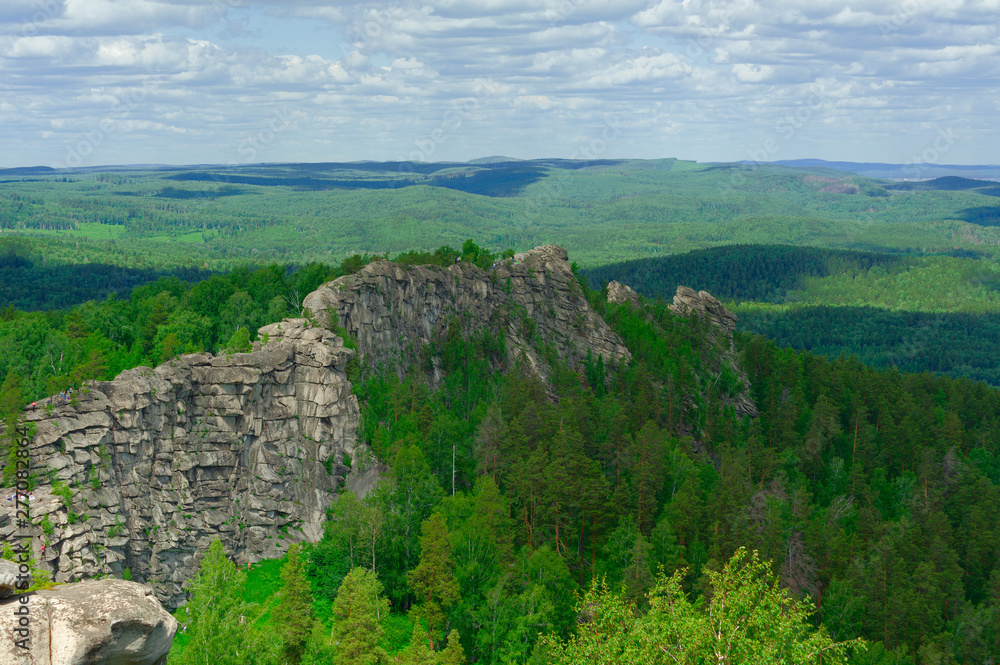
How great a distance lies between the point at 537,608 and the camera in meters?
60.2

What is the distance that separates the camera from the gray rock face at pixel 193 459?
197ft

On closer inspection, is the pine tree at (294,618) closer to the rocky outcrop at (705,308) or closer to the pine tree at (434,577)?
the pine tree at (434,577)

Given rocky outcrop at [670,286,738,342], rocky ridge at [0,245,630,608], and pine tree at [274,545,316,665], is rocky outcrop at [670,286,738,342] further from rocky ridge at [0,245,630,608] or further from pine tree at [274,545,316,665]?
pine tree at [274,545,316,665]

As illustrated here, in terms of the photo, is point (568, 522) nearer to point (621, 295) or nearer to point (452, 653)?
point (452, 653)

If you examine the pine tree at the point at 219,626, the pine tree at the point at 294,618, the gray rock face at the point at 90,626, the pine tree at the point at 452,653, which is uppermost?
the gray rock face at the point at 90,626

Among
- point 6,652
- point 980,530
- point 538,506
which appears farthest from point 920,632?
point 6,652

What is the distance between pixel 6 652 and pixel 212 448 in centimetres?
5388

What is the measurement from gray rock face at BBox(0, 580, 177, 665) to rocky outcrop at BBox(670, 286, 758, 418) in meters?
112

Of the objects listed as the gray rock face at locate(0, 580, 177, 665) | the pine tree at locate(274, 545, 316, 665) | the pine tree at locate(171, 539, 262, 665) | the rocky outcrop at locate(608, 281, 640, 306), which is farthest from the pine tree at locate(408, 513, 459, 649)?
the rocky outcrop at locate(608, 281, 640, 306)

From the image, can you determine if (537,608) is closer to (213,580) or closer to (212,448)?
(213,580)

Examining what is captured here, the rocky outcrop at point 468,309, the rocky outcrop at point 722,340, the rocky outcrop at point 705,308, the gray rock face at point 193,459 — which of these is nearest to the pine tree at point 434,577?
the gray rock face at point 193,459

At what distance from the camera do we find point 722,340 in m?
143

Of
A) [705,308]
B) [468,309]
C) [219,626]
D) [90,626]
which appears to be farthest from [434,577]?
[705,308]

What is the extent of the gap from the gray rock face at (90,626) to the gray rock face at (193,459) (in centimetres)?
3839
